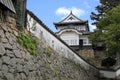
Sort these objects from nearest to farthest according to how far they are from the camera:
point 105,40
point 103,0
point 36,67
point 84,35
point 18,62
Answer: point 18,62 → point 36,67 → point 105,40 → point 103,0 → point 84,35

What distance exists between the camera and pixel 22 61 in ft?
24.9

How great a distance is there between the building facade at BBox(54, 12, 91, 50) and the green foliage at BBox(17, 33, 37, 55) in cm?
2498

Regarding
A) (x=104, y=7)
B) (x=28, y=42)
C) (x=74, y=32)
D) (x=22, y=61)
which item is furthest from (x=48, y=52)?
(x=74, y=32)

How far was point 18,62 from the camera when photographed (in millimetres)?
7402

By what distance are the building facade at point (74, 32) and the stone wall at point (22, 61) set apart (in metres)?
23.1

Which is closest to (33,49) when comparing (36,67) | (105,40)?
(36,67)

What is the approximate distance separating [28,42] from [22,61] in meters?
0.87

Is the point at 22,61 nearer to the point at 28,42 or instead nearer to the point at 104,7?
the point at 28,42

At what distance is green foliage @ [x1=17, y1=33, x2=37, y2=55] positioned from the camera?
7.87 meters

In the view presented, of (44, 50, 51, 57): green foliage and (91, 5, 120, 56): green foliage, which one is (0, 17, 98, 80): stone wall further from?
(91, 5, 120, 56): green foliage

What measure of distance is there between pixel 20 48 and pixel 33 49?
912 millimetres

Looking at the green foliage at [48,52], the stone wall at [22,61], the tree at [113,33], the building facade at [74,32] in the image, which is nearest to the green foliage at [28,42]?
the stone wall at [22,61]

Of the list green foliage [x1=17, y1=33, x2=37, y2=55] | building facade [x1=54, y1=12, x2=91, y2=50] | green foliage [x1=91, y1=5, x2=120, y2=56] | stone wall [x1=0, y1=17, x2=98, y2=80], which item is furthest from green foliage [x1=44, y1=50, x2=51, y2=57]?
building facade [x1=54, y1=12, x2=91, y2=50]

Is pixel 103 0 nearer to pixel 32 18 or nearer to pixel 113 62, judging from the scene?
pixel 113 62
